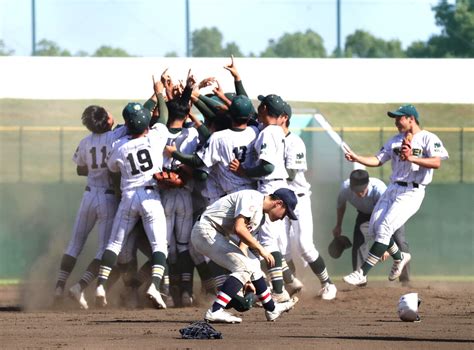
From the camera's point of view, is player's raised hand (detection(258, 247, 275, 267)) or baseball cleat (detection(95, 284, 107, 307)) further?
baseball cleat (detection(95, 284, 107, 307))

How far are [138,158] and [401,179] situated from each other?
9.72ft

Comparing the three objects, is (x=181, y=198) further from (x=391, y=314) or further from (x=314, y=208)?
(x=314, y=208)

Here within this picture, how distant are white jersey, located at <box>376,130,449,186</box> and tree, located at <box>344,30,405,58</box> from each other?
501 inches

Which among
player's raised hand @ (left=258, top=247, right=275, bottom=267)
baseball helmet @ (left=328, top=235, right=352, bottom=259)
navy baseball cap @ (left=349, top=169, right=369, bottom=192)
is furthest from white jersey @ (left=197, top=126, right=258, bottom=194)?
baseball helmet @ (left=328, top=235, right=352, bottom=259)

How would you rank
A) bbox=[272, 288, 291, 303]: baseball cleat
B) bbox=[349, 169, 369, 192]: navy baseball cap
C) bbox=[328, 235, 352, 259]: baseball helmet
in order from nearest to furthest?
1. bbox=[272, 288, 291, 303]: baseball cleat
2. bbox=[349, 169, 369, 192]: navy baseball cap
3. bbox=[328, 235, 352, 259]: baseball helmet

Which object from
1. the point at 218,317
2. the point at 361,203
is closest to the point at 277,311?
the point at 218,317

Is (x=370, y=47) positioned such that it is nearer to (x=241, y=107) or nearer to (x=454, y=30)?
(x=454, y=30)

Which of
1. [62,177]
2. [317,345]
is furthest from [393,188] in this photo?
[62,177]

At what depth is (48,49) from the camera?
23.1 meters

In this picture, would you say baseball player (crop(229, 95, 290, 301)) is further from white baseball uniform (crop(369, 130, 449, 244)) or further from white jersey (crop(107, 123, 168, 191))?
white baseball uniform (crop(369, 130, 449, 244))

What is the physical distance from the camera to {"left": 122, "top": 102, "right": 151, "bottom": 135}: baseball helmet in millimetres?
11070

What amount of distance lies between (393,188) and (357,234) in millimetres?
2239

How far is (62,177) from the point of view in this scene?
18.2m

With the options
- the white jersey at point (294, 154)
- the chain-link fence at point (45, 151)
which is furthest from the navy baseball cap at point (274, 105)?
the chain-link fence at point (45, 151)
